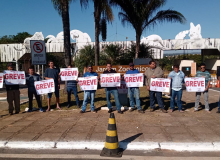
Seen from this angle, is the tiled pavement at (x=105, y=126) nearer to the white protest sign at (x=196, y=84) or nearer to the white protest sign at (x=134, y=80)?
the white protest sign at (x=196, y=84)

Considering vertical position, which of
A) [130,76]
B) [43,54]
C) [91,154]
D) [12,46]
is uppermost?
[12,46]

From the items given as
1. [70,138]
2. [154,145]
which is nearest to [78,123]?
[70,138]

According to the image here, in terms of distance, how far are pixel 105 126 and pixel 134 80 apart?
2311 millimetres

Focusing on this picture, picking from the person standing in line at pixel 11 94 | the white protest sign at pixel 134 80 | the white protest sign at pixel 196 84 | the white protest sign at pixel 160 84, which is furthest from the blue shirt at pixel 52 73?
the white protest sign at pixel 196 84

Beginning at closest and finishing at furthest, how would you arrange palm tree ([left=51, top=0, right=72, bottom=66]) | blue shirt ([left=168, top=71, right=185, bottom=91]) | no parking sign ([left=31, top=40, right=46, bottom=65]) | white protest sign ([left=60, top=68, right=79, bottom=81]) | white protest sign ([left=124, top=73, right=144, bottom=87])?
blue shirt ([left=168, top=71, right=185, bottom=91]) → white protest sign ([left=124, top=73, right=144, bottom=87]) → white protest sign ([left=60, top=68, right=79, bottom=81]) → no parking sign ([left=31, top=40, right=46, bottom=65]) → palm tree ([left=51, top=0, right=72, bottom=66])

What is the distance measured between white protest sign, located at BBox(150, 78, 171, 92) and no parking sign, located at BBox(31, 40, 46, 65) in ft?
15.7

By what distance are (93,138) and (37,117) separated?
290cm

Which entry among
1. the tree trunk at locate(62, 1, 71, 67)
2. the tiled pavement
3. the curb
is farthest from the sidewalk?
the tree trunk at locate(62, 1, 71, 67)

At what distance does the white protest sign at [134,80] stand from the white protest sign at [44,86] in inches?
111

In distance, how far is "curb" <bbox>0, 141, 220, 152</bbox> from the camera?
4.49 metres

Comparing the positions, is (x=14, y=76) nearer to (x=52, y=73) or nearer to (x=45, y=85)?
(x=45, y=85)

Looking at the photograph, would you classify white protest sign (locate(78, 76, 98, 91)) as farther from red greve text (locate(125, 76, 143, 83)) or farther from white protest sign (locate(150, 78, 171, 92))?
white protest sign (locate(150, 78, 171, 92))

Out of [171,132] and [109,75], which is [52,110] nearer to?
[109,75]

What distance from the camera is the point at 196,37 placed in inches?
946
